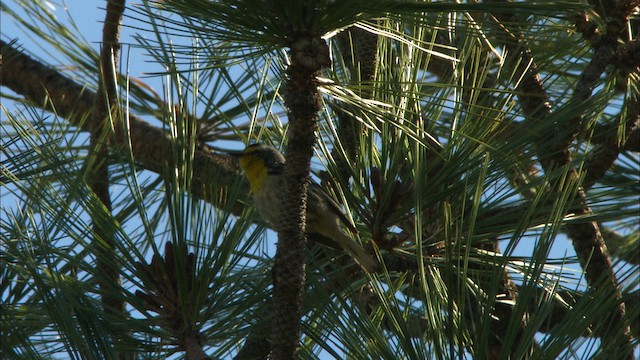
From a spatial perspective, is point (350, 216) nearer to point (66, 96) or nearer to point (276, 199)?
point (276, 199)

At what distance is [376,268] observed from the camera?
6.86 feet

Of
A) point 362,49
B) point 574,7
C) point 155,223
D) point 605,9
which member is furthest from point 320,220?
point 574,7

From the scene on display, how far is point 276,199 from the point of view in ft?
9.12

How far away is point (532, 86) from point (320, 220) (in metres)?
0.85

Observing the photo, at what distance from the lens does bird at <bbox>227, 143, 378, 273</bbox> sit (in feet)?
7.88

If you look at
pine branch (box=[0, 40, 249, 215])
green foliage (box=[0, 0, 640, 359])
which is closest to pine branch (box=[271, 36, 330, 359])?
green foliage (box=[0, 0, 640, 359])

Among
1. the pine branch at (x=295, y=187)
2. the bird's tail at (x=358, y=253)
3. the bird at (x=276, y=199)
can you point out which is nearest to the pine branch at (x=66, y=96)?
the bird at (x=276, y=199)

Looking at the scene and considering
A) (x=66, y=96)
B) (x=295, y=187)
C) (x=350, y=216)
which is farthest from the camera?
(x=66, y=96)

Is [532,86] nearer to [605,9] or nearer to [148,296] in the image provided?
[605,9]

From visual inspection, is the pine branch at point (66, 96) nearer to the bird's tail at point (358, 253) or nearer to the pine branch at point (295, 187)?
the bird's tail at point (358, 253)

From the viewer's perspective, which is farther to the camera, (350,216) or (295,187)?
(350,216)

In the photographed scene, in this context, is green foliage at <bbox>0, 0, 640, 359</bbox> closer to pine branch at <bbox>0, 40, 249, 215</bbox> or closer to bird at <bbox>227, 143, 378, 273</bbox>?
bird at <bbox>227, 143, 378, 273</bbox>

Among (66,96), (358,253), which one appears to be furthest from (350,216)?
(66,96)

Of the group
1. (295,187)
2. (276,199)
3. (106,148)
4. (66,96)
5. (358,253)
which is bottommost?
(295,187)
